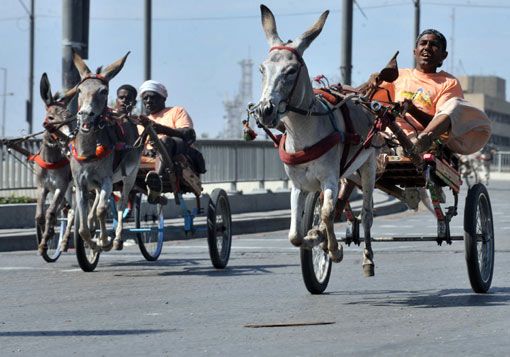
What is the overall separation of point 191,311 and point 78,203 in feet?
12.5

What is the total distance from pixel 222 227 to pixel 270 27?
16.5 feet

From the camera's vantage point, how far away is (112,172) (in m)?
15.3

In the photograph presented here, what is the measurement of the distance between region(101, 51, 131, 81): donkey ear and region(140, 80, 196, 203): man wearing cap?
0.66 metres

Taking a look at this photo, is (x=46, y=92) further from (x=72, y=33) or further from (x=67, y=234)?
(x=72, y=33)

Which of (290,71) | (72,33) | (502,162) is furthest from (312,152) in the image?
(502,162)

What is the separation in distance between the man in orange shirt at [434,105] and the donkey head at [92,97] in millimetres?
3081

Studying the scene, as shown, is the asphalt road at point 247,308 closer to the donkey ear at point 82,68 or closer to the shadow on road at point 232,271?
the shadow on road at point 232,271

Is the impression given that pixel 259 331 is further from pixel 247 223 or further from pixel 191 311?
pixel 247 223

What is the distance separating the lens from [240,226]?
2356cm

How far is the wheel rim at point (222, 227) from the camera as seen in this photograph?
16156 mm

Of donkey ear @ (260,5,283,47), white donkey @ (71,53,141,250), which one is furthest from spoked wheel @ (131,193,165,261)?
donkey ear @ (260,5,283,47)

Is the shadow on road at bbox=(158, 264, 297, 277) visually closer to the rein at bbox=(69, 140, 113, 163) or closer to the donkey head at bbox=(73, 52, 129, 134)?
the rein at bbox=(69, 140, 113, 163)

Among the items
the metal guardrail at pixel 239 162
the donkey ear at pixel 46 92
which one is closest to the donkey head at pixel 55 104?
the donkey ear at pixel 46 92

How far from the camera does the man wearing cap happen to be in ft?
52.0
